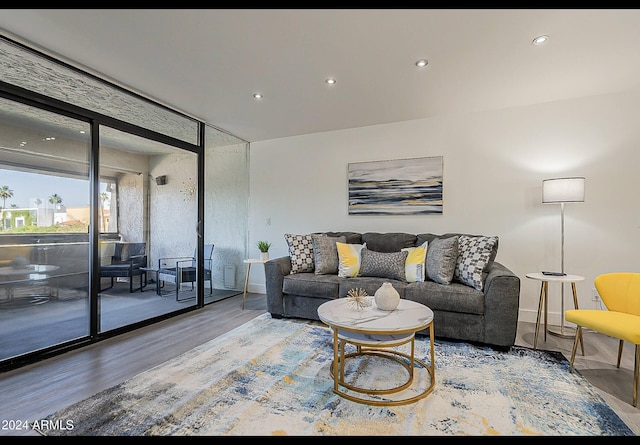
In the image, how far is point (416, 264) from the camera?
314cm

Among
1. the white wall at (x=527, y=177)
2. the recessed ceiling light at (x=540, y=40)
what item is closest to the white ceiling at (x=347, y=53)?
the recessed ceiling light at (x=540, y=40)

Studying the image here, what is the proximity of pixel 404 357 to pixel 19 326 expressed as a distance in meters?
3.09

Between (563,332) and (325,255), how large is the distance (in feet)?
8.36

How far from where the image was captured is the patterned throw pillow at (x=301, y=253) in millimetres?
3617

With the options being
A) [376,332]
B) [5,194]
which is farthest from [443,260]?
[5,194]

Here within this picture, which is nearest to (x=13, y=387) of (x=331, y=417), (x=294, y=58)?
(x=331, y=417)

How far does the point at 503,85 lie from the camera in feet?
9.63

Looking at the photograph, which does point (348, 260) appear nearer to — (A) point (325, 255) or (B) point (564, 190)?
(A) point (325, 255)

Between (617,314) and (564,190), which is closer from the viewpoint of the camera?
(617,314)

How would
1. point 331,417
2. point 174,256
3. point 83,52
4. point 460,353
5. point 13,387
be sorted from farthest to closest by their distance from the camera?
point 174,256, point 460,353, point 83,52, point 13,387, point 331,417

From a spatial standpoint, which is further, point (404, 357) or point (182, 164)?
point (182, 164)

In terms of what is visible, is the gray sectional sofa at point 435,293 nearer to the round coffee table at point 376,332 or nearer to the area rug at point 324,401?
the area rug at point 324,401

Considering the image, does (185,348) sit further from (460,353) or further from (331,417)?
(460,353)
